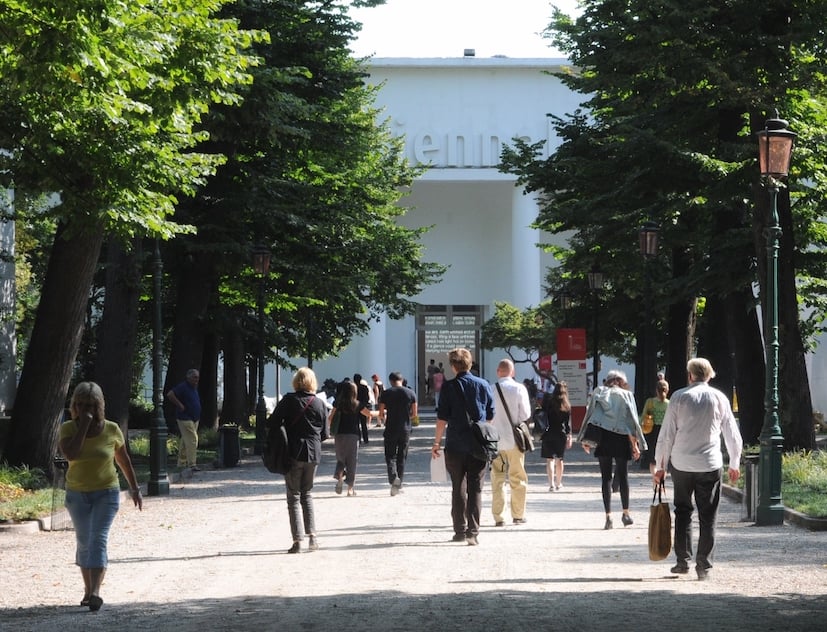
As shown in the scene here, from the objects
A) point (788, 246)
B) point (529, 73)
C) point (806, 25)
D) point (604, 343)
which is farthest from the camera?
point (529, 73)

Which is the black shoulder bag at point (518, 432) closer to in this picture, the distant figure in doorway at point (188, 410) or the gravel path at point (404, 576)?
the gravel path at point (404, 576)

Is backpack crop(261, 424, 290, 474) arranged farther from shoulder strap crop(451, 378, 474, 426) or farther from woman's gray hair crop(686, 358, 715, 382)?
woman's gray hair crop(686, 358, 715, 382)

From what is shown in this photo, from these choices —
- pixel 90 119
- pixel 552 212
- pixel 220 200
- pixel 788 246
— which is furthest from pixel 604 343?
pixel 90 119

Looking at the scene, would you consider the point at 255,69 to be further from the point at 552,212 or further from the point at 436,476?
the point at 436,476

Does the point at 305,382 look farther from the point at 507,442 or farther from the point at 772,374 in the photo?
the point at 772,374

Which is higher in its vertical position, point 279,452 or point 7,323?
point 7,323

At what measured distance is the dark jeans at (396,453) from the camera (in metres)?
22.6

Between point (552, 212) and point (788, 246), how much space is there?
8067 millimetres

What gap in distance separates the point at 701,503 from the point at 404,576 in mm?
2510

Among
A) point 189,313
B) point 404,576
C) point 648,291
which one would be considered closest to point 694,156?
point 648,291

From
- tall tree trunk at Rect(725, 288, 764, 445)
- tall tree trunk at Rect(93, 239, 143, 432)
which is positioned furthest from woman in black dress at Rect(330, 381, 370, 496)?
tall tree trunk at Rect(725, 288, 764, 445)

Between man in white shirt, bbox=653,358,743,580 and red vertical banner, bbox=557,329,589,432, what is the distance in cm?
2634

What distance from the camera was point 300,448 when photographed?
47.4ft

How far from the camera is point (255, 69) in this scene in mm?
27484
